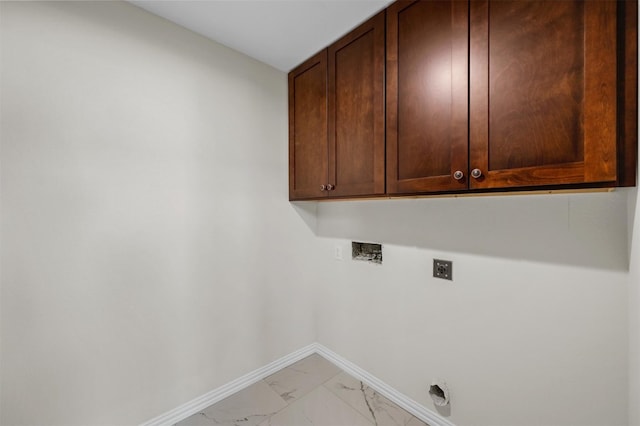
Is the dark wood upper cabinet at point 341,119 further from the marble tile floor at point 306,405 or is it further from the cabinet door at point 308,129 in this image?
the marble tile floor at point 306,405

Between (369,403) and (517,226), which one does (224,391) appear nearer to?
(369,403)

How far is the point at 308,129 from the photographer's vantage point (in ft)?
5.90

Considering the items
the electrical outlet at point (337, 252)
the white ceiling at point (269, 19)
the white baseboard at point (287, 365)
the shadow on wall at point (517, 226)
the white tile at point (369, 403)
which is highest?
the white ceiling at point (269, 19)

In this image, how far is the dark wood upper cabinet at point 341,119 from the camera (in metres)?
1.37

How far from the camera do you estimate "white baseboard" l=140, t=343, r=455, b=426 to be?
146 cm

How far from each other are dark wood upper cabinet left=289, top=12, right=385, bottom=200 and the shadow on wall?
1.08 ft

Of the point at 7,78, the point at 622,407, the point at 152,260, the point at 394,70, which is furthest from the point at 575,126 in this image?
the point at 7,78

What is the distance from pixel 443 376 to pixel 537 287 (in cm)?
68

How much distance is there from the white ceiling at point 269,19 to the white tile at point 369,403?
7.05 feet

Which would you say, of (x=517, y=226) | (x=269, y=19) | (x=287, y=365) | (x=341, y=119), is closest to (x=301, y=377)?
(x=287, y=365)

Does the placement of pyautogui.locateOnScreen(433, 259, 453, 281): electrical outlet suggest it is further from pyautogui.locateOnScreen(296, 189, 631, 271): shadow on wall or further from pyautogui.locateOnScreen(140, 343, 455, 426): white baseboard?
pyautogui.locateOnScreen(140, 343, 455, 426): white baseboard

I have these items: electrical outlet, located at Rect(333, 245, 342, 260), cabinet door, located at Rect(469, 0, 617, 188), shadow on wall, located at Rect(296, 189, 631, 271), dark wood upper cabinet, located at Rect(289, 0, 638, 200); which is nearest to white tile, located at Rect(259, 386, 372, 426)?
electrical outlet, located at Rect(333, 245, 342, 260)

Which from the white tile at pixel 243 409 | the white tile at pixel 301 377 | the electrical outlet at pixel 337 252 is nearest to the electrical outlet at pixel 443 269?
the electrical outlet at pixel 337 252

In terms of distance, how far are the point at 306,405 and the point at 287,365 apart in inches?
16.9
